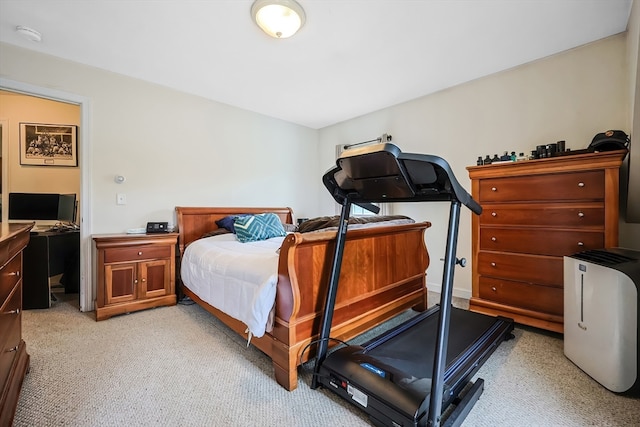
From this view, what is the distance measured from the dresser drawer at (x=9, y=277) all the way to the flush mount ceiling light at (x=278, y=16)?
6.98ft

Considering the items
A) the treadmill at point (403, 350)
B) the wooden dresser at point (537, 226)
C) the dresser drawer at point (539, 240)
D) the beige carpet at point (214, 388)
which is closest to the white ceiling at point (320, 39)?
the wooden dresser at point (537, 226)

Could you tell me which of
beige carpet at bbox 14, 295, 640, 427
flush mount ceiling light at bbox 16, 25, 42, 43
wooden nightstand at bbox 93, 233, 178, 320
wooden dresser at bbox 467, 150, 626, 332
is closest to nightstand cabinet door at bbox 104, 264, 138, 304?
wooden nightstand at bbox 93, 233, 178, 320

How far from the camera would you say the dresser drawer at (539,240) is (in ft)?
6.49

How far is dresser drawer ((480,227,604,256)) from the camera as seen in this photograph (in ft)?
6.49

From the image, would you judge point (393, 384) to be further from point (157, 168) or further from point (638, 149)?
point (157, 168)

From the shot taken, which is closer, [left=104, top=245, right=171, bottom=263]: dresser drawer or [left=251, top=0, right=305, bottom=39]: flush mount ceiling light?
[left=251, top=0, right=305, bottom=39]: flush mount ceiling light

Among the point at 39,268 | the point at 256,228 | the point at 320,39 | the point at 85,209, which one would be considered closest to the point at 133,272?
the point at 85,209

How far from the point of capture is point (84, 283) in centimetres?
270

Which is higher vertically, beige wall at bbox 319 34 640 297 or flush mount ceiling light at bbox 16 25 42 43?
flush mount ceiling light at bbox 16 25 42 43

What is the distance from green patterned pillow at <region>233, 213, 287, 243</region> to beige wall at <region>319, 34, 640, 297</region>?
73.9 inches

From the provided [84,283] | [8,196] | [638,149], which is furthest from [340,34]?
[8,196]

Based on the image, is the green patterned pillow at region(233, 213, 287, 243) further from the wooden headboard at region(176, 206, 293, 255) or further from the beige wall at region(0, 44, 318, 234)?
the beige wall at region(0, 44, 318, 234)

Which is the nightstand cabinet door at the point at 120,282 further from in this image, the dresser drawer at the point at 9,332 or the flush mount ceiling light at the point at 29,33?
the flush mount ceiling light at the point at 29,33

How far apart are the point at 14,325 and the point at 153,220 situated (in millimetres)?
1852
